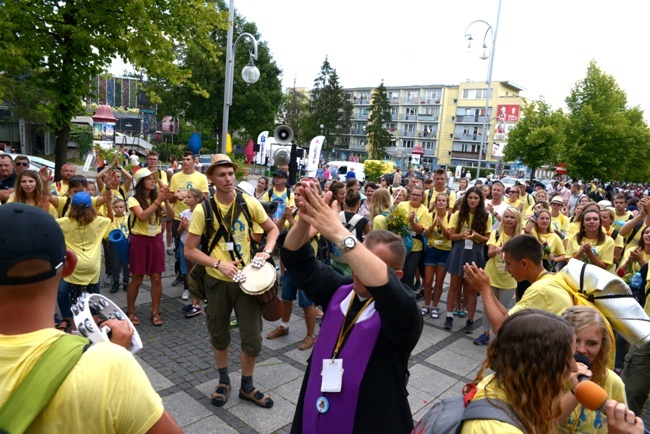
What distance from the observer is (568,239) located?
6480mm

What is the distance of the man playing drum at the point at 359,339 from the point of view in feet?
5.77

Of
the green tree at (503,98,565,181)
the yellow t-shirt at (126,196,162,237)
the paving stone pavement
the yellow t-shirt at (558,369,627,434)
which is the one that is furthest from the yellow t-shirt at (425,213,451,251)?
the green tree at (503,98,565,181)

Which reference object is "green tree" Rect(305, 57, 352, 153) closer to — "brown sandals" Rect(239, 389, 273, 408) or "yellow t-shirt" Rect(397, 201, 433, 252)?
"yellow t-shirt" Rect(397, 201, 433, 252)

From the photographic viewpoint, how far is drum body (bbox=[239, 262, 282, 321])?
3725mm

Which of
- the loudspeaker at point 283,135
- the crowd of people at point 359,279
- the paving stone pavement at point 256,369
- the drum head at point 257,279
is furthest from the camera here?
the loudspeaker at point 283,135

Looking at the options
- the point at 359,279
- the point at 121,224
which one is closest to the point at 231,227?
the point at 359,279

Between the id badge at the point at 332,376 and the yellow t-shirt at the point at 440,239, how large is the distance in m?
4.86

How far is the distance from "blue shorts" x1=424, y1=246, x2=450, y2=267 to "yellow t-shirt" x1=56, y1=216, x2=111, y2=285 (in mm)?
4650

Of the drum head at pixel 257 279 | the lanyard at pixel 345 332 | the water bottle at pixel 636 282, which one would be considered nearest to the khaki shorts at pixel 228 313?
the drum head at pixel 257 279

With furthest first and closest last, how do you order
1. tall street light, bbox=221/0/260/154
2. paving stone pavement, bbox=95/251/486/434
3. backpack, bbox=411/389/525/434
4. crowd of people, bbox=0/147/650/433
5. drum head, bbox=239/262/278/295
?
tall street light, bbox=221/0/260/154, paving stone pavement, bbox=95/251/486/434, drum head, bbox=239/262/278/295, crowd of people, bbox=0/147/650/433, backpack, bbox=411/389/525/434

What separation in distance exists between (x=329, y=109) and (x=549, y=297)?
62447 mm

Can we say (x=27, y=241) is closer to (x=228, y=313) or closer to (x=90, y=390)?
(x=90, y=390)

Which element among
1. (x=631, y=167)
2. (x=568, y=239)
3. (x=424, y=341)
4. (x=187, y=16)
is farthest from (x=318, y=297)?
(x=631, y=167)

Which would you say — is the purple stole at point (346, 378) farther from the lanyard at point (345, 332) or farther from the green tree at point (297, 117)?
the green tree at point (297, 117)
